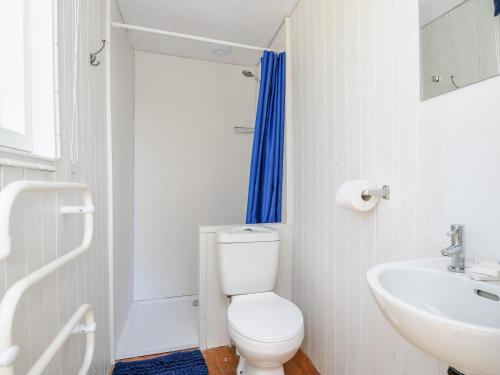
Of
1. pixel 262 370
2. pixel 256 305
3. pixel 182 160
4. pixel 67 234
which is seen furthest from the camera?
pixel 182 160

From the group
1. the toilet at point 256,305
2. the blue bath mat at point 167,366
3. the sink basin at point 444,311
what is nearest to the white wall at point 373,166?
the sink basin at point 444,311

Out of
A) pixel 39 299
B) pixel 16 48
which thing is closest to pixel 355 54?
pixel 16 48

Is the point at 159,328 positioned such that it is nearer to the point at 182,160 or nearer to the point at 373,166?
the point at 182,160

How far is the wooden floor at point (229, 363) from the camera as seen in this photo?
58.8 inches

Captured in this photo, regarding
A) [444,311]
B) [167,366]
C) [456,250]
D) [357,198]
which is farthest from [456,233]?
[167,366]

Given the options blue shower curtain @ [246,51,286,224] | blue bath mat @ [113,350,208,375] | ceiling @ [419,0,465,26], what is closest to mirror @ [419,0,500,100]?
ceiling @ [419,0,465,26]

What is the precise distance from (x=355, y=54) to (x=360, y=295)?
1.10m

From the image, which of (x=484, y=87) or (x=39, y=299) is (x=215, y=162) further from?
(x=484, y=87)

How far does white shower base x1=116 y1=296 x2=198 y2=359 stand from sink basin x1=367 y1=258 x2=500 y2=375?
4.99 ft

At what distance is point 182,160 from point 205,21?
1147 millimetres

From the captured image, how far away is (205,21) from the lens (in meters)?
1.94

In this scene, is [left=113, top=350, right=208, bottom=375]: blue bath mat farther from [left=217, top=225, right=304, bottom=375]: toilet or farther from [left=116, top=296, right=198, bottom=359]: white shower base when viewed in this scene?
[left=217, top=225, right=304, bottom=375]: toilet

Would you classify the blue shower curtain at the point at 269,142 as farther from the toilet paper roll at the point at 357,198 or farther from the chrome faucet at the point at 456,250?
A: the chrome faucet at the point at 456,250

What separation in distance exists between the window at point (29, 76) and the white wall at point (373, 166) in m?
1.18
